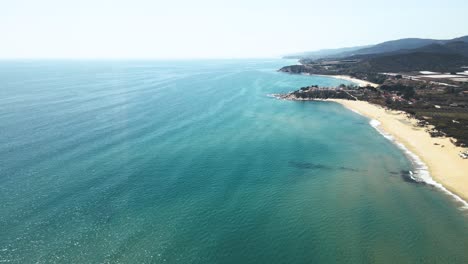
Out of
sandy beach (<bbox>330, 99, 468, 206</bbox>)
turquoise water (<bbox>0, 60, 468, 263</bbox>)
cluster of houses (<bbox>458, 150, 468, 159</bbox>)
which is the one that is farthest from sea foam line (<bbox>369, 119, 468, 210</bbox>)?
cluster of houses (<bbox>458, 150, 468, 159</bbox>)

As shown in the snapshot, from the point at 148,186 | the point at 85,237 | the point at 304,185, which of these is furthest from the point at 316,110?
the point at 85,237

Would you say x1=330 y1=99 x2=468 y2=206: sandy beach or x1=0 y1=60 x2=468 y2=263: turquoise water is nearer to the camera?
x1=0 y1=60 x2=468 y2=263: turquoise water

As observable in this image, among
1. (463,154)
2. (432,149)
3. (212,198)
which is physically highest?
(463,154)

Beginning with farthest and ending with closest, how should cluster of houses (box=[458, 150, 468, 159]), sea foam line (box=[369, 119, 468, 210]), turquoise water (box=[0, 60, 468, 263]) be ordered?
cluster of houses (box=[458, 150, 468, 159]) → sea foam line (box=[369, 119, 468, 210]) → turquoise water (box=[0, 60, 468, 263])

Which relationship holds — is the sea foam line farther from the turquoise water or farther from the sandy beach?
the turquoise water

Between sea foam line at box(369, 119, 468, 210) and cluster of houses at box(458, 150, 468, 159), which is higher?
cluster of houses at box(458, 150, 468, 159)

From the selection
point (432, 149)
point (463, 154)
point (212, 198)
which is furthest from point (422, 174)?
point (212, 198)

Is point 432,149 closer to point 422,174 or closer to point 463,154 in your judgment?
point 463,154
